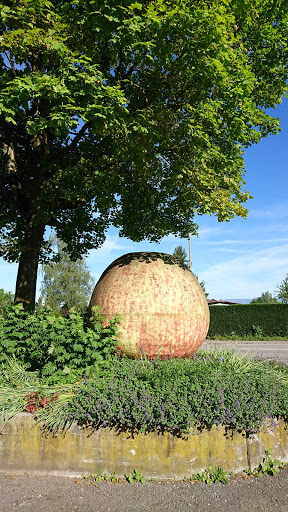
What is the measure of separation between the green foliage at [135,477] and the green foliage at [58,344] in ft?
5.02

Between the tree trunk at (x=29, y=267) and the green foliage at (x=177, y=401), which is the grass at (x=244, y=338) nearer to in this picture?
the tree trunk at (x=29, y=267)

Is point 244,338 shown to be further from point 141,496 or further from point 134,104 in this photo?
point 141,496

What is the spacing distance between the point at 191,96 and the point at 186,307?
4.69 metres

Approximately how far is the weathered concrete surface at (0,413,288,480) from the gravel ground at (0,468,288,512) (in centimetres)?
15

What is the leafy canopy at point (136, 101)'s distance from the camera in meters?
6.25

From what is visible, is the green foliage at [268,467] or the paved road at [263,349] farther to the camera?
the paved road at [263,349]

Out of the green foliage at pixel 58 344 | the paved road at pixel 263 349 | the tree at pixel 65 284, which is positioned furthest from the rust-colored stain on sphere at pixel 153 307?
the tree at pixel 65 284

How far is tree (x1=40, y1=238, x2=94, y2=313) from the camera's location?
41.9m

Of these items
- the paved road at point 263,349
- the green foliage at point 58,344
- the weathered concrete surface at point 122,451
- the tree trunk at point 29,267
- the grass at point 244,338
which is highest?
the tree trunk at point 29,267

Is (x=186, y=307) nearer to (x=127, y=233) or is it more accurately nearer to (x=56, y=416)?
(x=56, y=416)

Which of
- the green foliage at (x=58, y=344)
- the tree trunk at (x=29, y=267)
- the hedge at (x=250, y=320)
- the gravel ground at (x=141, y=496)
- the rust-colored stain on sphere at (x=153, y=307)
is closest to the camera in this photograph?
the gravel ground at (x=141, y=496)

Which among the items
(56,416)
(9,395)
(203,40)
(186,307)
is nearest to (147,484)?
(56,416)

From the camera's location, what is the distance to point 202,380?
15.1 ft

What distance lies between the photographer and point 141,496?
371 centimetres
